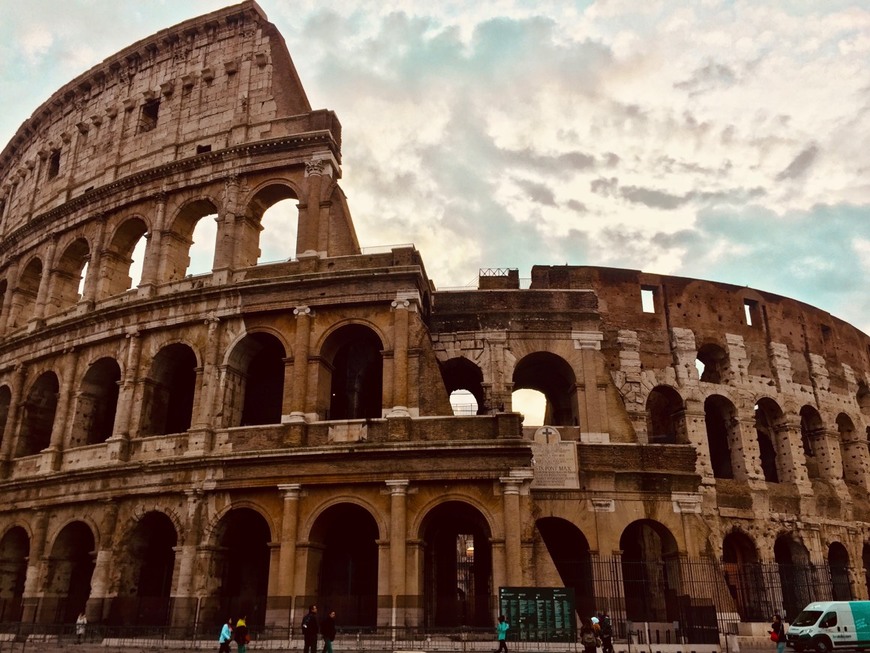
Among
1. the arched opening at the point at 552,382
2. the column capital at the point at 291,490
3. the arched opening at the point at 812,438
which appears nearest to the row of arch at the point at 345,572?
the column capital at the point at 291,490

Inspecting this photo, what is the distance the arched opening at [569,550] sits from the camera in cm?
1731

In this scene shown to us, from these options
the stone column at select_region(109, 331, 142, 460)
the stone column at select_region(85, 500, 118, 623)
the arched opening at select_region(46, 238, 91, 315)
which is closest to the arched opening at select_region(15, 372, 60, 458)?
the arched opening at select_region(46, 238, 91, 315)

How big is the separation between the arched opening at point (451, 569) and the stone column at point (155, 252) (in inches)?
402

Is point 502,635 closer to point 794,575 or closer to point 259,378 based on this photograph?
point 259,378

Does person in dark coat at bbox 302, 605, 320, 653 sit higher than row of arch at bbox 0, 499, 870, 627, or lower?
lower

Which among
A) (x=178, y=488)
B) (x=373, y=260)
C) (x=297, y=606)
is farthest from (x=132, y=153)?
(x=297, y=606)

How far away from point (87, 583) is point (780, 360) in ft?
72.6

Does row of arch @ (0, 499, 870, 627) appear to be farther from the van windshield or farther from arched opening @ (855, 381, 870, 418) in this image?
arched opening @ (855, 381, 870, 418)

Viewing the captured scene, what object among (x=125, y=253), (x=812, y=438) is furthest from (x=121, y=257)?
(x=812, y=438)

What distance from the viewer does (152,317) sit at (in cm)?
1866

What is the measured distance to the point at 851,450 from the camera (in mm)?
24719

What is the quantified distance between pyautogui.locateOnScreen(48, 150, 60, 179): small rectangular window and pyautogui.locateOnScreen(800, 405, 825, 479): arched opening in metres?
27.5

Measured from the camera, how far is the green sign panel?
13.0 m

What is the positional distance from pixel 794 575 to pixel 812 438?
228 inches
